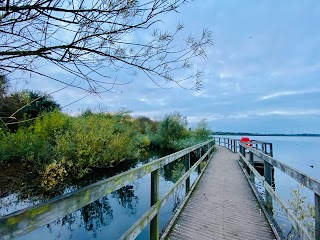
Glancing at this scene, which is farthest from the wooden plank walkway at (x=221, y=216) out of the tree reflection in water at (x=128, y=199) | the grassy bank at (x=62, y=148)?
the grassy bank at (x=62, y=148)

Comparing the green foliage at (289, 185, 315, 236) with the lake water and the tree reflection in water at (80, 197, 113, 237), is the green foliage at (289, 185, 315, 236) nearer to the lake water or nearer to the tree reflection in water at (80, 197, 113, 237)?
the lake water

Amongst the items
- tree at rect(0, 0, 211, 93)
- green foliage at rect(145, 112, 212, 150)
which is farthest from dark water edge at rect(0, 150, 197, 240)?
green foliage at rect(145, 112, 212, 150)

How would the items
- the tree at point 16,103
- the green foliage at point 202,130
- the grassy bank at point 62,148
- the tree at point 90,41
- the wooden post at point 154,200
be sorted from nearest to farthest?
1. the tree at point 90,41
2. the tree at point 16,103
3. the wooden post at point 154,200
4. the grassy bank at point 62,148
5. the green foliage at point 202,130

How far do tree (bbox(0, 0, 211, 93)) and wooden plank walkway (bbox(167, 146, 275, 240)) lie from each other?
8.43 ft

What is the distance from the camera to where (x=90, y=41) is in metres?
1.77

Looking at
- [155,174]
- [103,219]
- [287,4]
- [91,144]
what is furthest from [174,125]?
[155,174]

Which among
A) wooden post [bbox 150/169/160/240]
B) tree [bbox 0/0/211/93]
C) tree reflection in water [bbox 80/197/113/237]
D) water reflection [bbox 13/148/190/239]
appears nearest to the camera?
tree [bbox 0/0/211/93]

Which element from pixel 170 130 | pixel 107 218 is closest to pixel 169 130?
pixel 170 130

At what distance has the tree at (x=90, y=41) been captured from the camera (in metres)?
1.58

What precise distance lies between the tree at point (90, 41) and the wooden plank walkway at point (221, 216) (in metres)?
2.57

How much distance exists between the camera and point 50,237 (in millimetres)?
5875

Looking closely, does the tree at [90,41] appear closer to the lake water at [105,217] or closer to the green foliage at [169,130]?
the lake water at [105,217]

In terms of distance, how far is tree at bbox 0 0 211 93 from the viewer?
158 centimetres

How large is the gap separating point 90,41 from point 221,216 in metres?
3.71
